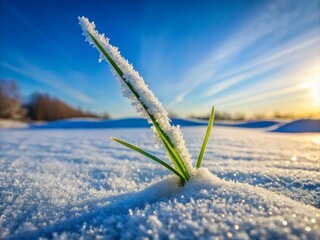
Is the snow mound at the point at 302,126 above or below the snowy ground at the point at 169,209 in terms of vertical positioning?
above

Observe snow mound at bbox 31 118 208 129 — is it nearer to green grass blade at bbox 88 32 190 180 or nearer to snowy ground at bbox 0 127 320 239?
snowy ground at bbox 0 127 320 239

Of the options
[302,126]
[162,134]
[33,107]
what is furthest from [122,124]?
[33,107]

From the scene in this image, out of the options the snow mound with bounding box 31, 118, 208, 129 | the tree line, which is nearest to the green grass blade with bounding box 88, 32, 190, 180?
the snow mound with bounding box 31, 118, 208, 129

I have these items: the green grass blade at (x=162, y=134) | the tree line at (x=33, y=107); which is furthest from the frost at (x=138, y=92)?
the tree line at (x=33, y=107)

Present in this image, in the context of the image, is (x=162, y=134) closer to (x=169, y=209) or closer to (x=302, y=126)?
(x=169, y=209)

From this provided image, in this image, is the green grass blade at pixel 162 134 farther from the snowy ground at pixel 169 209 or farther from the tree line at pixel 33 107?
the tree line at pixel 33 107
